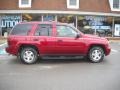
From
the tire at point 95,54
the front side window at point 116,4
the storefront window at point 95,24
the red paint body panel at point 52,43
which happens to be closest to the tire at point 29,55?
the red paint body panel at point 52,43

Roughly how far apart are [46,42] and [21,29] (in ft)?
3.94

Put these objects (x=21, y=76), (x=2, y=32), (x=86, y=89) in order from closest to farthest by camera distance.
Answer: (x=86, y=89) < (x=21, y=76) < (x=2, y=32)

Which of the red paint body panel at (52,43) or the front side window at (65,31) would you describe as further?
the front side window at (65,31)

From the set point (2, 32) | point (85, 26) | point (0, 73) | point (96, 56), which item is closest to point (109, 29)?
point (85, 26)

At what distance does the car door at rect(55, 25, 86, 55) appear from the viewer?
1454 centimetres

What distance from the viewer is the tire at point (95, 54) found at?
14914 millimetres

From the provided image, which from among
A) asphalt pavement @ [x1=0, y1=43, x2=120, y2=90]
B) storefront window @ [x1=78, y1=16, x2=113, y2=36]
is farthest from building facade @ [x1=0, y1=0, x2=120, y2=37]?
asphalt pavement @ [x1=0, y1=43, x2=120, y2=90]

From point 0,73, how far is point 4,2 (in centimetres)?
2462

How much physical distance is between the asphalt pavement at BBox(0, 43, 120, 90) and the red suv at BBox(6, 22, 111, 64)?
0.46 meters

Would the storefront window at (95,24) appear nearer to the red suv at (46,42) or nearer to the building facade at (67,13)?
the building facade at (67,13)

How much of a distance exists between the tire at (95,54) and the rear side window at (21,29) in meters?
2.80

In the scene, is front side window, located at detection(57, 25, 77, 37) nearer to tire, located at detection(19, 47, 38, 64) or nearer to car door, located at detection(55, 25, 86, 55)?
car door, located at detection(55, 25, 86, 55)

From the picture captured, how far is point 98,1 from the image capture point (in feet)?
122

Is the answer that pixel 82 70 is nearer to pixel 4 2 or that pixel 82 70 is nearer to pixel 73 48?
pixel 73 48
